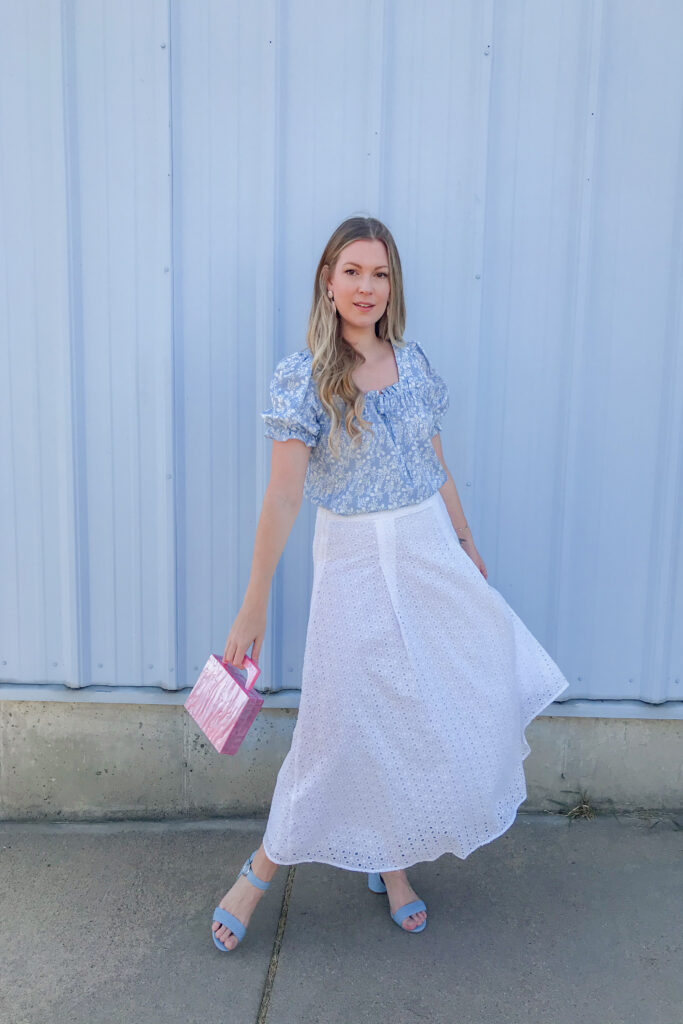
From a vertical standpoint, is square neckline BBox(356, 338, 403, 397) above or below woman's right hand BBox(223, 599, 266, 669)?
above

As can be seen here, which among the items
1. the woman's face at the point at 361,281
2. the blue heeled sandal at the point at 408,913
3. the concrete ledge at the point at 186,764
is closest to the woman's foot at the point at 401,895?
the blue heeled sandal at the point at 408,913

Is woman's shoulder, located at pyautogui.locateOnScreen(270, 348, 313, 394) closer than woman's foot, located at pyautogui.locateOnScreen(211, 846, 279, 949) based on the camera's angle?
Yes

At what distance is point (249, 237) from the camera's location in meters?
2.88

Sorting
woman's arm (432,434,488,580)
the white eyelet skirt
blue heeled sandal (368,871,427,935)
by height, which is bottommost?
blue heeled sandal (368,871,427,935)

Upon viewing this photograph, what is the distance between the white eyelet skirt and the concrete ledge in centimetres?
77

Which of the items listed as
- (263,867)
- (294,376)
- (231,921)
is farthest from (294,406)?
(231,921)

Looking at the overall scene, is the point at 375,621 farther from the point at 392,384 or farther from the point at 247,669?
the point at 392,384

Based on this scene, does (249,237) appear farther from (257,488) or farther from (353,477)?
(353,477)

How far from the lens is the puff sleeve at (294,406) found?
2201 mm

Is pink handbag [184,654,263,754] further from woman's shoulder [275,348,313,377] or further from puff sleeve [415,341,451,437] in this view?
puff sleeve [415,341,451,437]

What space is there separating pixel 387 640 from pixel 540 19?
197 centimetres

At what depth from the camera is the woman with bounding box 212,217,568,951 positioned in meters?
2.27

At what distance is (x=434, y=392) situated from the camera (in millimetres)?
2508

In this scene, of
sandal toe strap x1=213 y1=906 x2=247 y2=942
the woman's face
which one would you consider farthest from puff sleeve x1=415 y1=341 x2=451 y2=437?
sandal toe strap x1=213 y1=906 x2=247 y2=942
